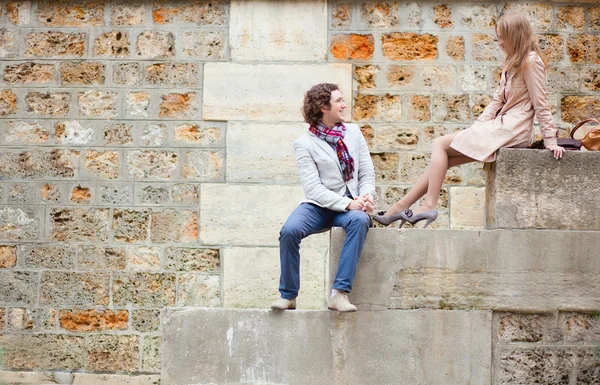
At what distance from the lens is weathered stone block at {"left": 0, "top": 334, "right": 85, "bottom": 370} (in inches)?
281

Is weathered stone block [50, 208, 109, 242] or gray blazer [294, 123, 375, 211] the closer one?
gray blazer [294, 123, 375, 211]

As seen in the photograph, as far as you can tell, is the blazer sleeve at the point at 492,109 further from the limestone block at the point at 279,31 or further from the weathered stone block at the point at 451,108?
the limestone block at the point at 279,31

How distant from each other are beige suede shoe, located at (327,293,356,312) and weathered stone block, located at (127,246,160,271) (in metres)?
2.62

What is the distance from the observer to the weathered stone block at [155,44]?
734cm

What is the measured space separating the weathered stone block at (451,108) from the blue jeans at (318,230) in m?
2.46

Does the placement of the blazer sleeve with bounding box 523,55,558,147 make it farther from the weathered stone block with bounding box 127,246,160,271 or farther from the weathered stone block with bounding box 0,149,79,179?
the weathered stone block with bounding box 0,149,79,179

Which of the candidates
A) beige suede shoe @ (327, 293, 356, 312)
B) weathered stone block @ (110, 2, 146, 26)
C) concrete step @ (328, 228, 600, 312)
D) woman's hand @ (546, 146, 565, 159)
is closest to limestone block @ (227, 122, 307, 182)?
weathered stone block @ (110, 2, 146, 26)

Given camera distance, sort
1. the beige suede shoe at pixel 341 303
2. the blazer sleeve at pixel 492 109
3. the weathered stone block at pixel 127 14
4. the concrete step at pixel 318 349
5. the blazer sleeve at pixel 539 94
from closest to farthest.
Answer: the beige suede shoe at pixel 341 303, the concrete step at pixel 318 349, the blazer sleeve at pixel 539 94, the blazer sleeve at pixel 492 109, the weathered stone block at pixel 127 14

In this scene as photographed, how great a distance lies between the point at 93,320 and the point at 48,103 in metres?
1.82

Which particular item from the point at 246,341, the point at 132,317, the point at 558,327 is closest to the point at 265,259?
the point at 132,317

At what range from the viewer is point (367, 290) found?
16.3 ft

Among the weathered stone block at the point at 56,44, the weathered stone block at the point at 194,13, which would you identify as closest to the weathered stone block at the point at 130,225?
the weathered stone block at the point at 56,44

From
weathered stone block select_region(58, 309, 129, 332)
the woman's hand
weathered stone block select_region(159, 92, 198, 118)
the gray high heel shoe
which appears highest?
weathered stone block select_region(159, 92, 198, 118)

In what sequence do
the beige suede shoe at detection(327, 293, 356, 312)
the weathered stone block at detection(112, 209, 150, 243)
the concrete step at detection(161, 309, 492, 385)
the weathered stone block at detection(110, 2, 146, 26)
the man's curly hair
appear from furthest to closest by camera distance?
the weathered stone block at detection(110, 2, 146, 26), the weathered stone block at detection(112, 209, 150, 243), the man's curly hair, the concrete step at detection(161, 309, 492, 385), the beige suede shoe at detection(327, 293, 356, 312)
